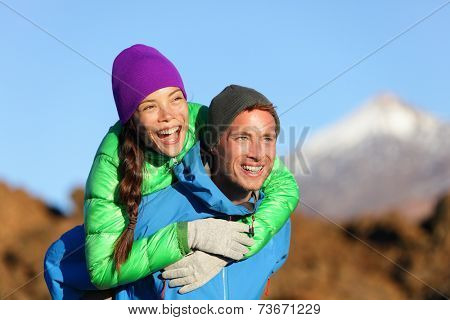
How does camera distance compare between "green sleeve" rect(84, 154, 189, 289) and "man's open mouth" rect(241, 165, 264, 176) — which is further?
"man's open mouth" rect(241, 165, 264, 176)

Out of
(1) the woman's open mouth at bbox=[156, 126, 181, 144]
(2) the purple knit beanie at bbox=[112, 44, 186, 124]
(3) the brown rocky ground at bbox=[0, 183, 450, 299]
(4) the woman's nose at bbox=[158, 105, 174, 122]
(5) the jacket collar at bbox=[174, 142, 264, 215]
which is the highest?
(2) the purple knit beanie at bbox=[112, 44, 186, 124]

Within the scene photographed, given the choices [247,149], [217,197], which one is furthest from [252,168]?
[217,197]

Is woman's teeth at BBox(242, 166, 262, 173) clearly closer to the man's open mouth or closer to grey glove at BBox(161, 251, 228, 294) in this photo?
the man's open mouth

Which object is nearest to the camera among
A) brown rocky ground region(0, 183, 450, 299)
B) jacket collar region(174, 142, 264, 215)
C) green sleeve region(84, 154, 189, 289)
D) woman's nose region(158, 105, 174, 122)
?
green sleeve region(84, 154, 189, 289)

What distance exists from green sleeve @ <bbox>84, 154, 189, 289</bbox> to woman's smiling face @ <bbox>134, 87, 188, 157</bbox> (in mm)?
269

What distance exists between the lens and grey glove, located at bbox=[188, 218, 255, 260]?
4.36m

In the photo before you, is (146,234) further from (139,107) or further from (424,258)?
(424,258)

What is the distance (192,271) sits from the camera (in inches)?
173

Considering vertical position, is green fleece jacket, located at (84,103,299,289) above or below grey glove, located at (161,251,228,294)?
above

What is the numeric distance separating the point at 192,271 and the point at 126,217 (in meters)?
0.45

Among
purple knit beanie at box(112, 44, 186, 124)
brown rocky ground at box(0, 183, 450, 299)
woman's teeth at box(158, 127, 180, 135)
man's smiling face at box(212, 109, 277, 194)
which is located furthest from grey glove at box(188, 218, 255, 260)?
brown rocky ground at box(0, 183, 450, 299)

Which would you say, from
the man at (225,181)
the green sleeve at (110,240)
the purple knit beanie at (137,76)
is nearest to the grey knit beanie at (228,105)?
the man at (225,181)
